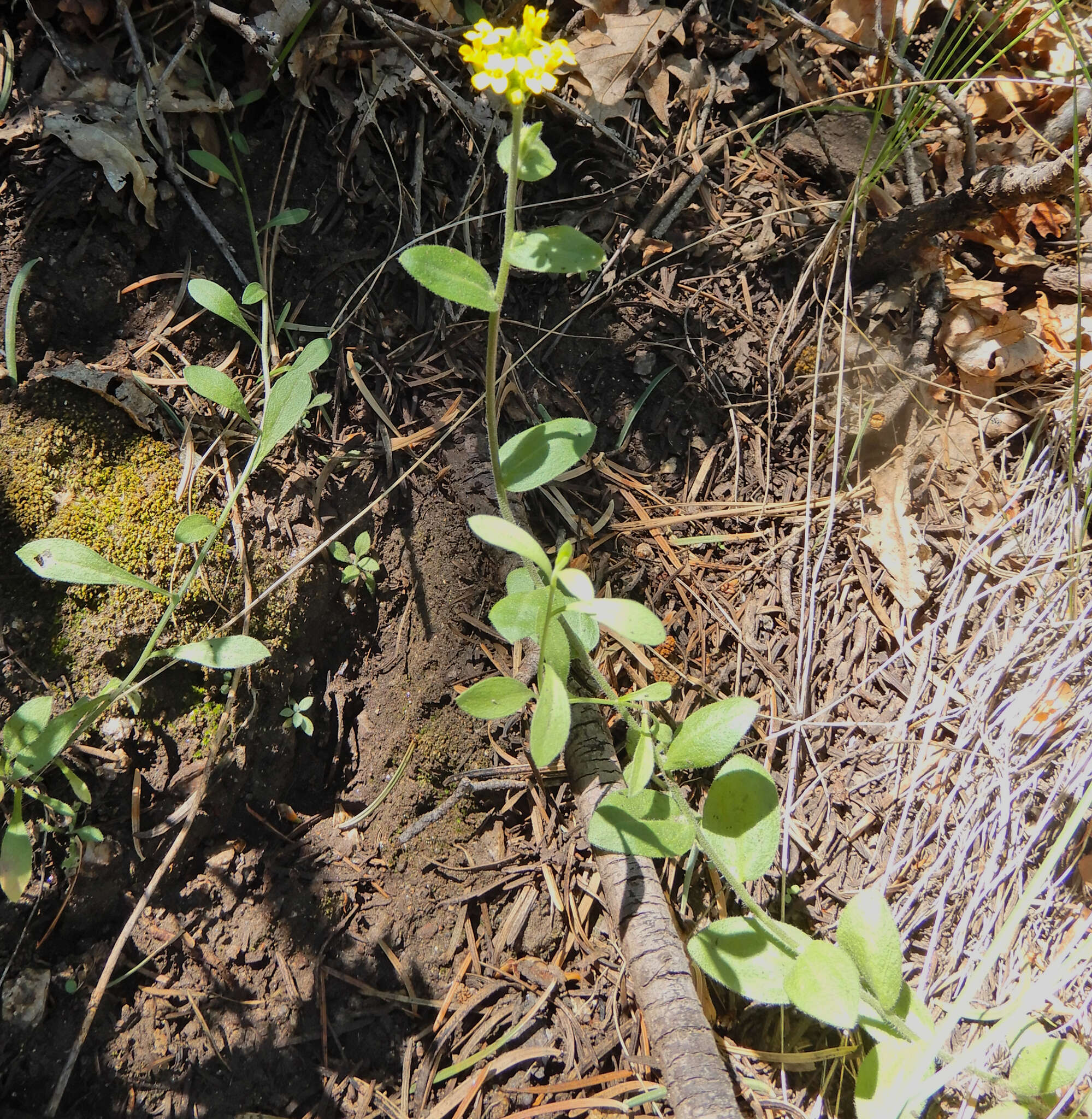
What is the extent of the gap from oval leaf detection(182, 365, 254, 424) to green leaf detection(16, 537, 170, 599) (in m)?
0.41

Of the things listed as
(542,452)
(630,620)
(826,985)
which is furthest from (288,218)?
(826,985)

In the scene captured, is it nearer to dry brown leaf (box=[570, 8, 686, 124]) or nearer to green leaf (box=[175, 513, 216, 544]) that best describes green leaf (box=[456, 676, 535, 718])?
green leaf (box=[175, 513, 216, 544])

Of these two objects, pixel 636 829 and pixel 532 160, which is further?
pixel 636 829

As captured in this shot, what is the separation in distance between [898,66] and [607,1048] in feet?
8.38

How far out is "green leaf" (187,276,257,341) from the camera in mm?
1736

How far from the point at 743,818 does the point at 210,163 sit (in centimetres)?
195

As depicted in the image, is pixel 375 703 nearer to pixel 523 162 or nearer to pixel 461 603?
pixel 461 603

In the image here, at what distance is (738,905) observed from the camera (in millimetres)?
1842

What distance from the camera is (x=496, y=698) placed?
59.6 inches

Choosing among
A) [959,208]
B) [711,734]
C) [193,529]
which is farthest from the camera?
[959,208]

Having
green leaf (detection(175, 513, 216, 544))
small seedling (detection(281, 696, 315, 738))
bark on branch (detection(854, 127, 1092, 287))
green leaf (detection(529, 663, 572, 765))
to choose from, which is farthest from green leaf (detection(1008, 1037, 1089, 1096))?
green leaf (detection(175, 513, 216, 544))

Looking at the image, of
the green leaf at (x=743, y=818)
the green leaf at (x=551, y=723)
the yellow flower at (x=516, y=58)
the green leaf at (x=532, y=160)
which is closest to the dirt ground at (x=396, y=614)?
the green leaf at (x=743, y=818)

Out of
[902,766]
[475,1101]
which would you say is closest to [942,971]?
[902,766]

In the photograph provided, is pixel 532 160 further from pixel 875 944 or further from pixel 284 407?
pixel 875 944
